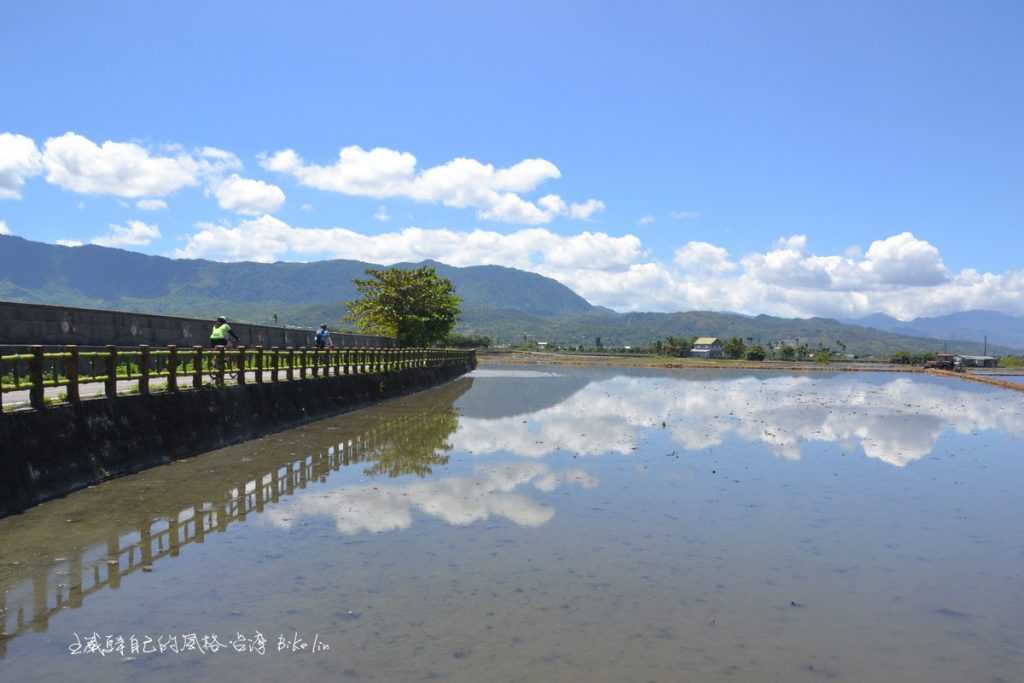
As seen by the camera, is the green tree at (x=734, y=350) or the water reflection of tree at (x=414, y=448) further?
the green tree at (x=734, y=350)

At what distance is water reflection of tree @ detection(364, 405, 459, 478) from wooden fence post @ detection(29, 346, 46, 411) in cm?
666

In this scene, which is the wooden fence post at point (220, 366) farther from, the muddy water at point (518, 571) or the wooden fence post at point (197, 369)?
the muddy water at point (518, 571)

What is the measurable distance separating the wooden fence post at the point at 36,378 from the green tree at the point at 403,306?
58.0 metres

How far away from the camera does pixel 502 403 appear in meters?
39.8

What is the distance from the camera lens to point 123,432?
51.6 feet

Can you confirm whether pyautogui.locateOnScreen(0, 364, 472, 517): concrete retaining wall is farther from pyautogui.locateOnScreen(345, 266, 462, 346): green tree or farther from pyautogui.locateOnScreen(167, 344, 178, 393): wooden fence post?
pyautogui.locateOnScreen(345, 266, 462, 346): green tree

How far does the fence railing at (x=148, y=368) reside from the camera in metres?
13.4

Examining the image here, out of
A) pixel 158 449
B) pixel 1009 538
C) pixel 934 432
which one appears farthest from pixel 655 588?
pixel 934 432

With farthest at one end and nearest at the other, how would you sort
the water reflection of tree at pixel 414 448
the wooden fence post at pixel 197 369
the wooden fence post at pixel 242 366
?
the wooden fence post at pixel 242 366 < the wooden fence post at pixel 197 369 < the water reflection of tree at pixel 414 448

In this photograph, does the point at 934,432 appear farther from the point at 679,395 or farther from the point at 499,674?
the point at 499,674

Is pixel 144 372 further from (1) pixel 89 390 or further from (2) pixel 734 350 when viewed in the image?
(2) pixel 734 350

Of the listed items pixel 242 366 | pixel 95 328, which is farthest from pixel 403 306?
pixel 242 366

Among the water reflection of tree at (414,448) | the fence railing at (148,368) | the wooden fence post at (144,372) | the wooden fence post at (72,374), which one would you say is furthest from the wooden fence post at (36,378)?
the water reflection of tree at (414,448)

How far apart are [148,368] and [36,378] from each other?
3.83 metres
